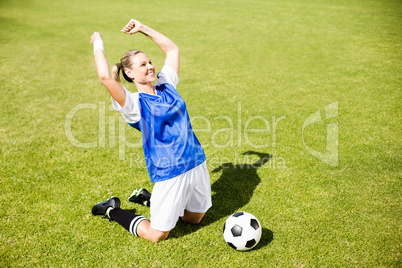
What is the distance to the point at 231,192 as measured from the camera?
211 inches

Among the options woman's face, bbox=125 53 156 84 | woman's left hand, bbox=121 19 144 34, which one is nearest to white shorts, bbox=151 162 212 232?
woman's face, bbox=125 53 156 84

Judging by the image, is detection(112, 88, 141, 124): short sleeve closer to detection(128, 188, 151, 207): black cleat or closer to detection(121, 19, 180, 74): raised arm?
detection(121, 19, 180, 74): raised arm

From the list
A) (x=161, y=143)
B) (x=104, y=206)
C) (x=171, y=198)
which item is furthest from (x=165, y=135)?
(x=104, y=206)

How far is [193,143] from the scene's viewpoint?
4215mm

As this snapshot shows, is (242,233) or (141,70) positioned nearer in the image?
(141,70)

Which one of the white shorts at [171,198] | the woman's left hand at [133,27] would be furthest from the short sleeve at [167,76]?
the white shorts at [171,198]

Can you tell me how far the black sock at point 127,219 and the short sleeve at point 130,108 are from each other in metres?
1.41

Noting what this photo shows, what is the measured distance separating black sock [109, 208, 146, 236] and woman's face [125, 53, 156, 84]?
6.17 feet

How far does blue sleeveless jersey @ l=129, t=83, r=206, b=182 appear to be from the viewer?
390cm

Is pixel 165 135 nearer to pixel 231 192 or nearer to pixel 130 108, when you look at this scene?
pixel 130 108

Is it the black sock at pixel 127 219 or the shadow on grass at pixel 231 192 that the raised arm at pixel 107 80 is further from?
the shadow on grass at pixel 231 192

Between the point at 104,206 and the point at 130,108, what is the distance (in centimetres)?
185

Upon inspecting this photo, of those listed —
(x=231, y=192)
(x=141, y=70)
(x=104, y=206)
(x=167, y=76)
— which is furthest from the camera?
(x=231, y=192)

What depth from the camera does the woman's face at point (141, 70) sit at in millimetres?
3949
